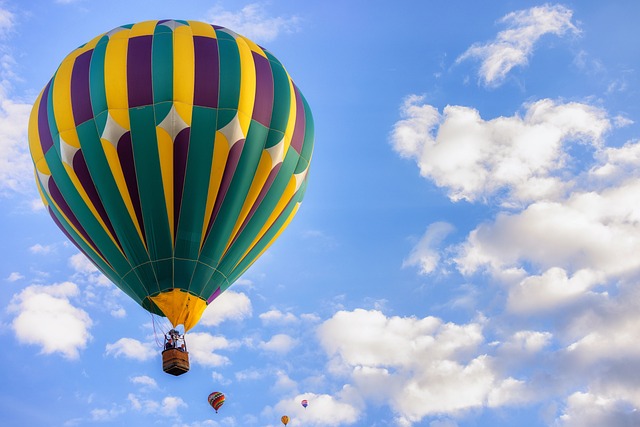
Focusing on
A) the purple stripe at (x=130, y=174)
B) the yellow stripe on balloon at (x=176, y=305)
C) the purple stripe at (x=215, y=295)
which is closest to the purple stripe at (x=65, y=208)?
the purple stripe at (x=130, y=174)

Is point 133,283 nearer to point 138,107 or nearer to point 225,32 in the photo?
point 138,107

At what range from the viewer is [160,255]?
22797mm

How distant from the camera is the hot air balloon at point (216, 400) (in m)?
25.4

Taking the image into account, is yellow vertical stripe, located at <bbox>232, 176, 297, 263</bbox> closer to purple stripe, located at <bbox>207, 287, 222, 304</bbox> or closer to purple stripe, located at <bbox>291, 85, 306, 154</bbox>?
purple stripe, located at <bbox>291, 85, 306, 154</bbox>

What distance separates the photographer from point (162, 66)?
76.5 feet

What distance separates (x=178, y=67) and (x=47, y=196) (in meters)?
5.29

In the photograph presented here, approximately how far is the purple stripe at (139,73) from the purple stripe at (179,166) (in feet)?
Result: 3.92

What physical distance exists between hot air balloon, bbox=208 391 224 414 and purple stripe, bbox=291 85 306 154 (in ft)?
23.6

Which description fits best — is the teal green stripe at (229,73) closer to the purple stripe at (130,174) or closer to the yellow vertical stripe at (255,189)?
the yellow vertical stripe at (255,189)

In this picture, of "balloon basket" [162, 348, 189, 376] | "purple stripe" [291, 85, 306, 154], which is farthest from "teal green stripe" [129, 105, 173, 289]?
"purple stripe" [291, 85, 306, 154]

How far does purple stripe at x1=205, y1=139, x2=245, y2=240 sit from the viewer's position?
23344 millimetres

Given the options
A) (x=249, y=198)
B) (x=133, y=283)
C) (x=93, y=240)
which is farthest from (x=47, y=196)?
(x=249, y=198)

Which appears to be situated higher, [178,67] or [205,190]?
[178,67]

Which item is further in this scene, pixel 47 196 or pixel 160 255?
pixel 47 196
